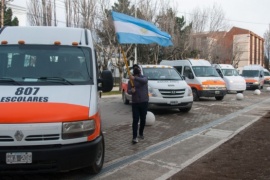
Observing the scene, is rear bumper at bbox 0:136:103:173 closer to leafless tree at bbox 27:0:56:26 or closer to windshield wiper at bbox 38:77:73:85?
windshield wiper at bbox 38:77:73:85

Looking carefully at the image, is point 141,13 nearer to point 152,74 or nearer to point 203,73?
point 203,73

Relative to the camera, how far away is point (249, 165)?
6.18 meters

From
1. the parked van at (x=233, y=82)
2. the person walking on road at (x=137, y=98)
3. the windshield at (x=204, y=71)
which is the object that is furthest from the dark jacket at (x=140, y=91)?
the parked van at (x=233, y=82)

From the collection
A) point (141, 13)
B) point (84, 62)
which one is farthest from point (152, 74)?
point (141, 13)

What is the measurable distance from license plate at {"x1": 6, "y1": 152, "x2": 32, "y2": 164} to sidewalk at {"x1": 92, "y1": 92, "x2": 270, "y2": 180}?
136 centimetres

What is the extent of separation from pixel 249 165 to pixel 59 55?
384 centimetres

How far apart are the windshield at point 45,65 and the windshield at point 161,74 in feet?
24.8

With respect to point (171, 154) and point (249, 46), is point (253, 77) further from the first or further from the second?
point (249, 46)

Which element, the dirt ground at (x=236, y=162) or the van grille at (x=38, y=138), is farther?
the dirt ground at (x=236, y=162)

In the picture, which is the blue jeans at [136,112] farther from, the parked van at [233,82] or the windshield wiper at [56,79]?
the parked van at [233,82]

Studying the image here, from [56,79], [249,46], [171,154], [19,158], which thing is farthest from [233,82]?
[249,46]

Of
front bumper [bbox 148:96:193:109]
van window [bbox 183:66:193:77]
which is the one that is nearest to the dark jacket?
front bumper [bbox 148:96:193:109]

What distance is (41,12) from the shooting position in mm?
27953

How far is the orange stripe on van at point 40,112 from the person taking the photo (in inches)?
186
